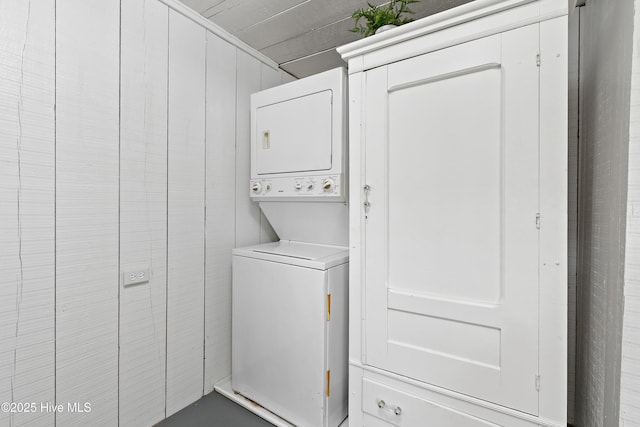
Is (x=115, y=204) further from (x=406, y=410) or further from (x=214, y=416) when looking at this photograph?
(x=406, y=410)

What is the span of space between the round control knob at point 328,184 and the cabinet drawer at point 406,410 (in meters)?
1.00

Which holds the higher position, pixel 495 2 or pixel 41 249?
pixel 495 2

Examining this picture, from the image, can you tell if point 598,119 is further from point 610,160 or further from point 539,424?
point 539,424

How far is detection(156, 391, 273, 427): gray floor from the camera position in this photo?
162 cm

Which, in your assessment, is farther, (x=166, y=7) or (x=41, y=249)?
(x=166, y=7)

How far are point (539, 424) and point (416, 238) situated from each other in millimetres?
770

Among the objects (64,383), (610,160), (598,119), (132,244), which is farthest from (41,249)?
(598,119)

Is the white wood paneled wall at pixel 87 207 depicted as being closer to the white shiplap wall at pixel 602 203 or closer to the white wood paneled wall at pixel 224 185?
the white wood paneled wall at pixel 224 185

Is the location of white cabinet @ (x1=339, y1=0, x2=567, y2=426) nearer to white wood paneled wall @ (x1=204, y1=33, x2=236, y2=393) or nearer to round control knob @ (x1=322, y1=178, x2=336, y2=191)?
round control knob @ (x1=322, y1=178, x2=336, y2=191)

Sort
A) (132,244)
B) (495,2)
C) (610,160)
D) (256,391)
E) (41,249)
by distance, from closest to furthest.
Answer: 1. (610,160)
2. (495,2)
3. (41,249)
4. (132,244)
5. (256,391)

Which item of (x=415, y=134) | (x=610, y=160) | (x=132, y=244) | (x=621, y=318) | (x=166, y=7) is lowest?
(x=621, y=318)

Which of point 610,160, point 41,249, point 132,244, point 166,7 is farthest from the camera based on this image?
point 166,7

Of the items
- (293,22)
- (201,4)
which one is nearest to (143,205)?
(201,4)

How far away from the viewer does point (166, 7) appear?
5.30 feet
